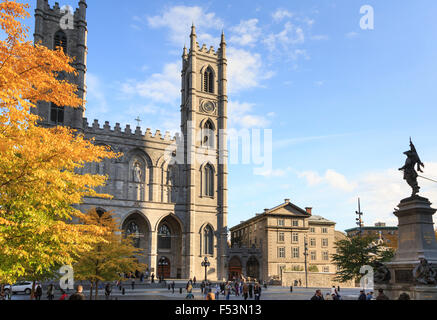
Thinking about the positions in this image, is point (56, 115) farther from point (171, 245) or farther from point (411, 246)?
point (411, 246)

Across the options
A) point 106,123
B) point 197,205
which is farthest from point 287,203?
point 106,123

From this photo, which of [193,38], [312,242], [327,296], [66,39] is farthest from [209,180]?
[327,296]

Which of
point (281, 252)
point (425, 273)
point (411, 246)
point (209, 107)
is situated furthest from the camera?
point (281, 252)

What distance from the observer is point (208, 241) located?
57.4 m

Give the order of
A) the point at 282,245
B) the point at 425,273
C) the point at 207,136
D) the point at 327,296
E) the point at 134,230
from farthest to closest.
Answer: the point at 282,245 → the point at 207,136 → the point at 134,230 → the point at 327,296 → the point at 425,273

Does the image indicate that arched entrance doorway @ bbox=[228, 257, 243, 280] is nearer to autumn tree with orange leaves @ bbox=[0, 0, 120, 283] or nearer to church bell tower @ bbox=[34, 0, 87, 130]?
church bell tower @ bbox=[34, 0, 87, 130]

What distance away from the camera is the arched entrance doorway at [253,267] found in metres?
64.7

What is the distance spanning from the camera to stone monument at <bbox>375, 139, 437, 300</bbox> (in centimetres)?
1519

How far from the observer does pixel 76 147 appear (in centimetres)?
1134

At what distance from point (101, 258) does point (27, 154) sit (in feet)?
59.8

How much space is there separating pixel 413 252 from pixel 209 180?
4436 cm

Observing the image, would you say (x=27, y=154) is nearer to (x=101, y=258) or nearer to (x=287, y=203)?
(x=101, y=258)

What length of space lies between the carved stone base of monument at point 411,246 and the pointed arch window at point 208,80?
1950 inches

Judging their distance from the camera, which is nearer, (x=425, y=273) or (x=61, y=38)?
(x=425, y=273)
